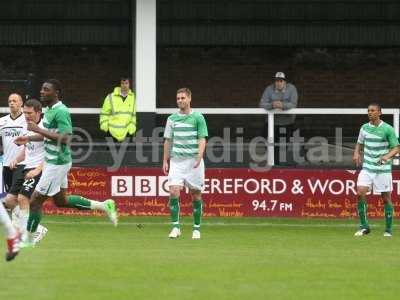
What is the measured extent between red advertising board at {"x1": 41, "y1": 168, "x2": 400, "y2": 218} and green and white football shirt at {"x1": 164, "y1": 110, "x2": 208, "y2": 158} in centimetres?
449

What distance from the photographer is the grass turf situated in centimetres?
1096

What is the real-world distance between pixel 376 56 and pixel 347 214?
467 centimetres

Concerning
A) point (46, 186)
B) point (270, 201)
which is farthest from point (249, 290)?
point (270, 201)

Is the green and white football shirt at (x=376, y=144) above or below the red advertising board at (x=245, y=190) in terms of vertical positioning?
above

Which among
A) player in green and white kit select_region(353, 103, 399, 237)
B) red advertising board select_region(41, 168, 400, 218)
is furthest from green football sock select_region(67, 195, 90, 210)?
red advertising board select_region(41, 168, 400, 218)

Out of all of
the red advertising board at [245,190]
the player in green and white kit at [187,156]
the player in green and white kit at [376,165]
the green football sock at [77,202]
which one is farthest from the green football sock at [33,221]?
the red advertising board at [245,190]

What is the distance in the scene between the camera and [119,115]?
23172mm

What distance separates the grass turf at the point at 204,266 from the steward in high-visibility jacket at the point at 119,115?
362 cm

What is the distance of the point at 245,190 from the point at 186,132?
4.83 m

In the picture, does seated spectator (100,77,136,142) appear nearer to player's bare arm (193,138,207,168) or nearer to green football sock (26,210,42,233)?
player's bare arm (193,138,207,168)

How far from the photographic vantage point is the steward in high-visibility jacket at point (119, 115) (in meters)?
23.0

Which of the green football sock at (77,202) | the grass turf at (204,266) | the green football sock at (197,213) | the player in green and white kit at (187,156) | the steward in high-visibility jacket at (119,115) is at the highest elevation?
the steward in high-visibility jacket at (119,115)

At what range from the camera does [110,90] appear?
2573cm

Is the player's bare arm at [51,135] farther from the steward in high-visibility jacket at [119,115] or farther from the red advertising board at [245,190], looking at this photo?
the steward in high-visibility jacket at [119,115]
